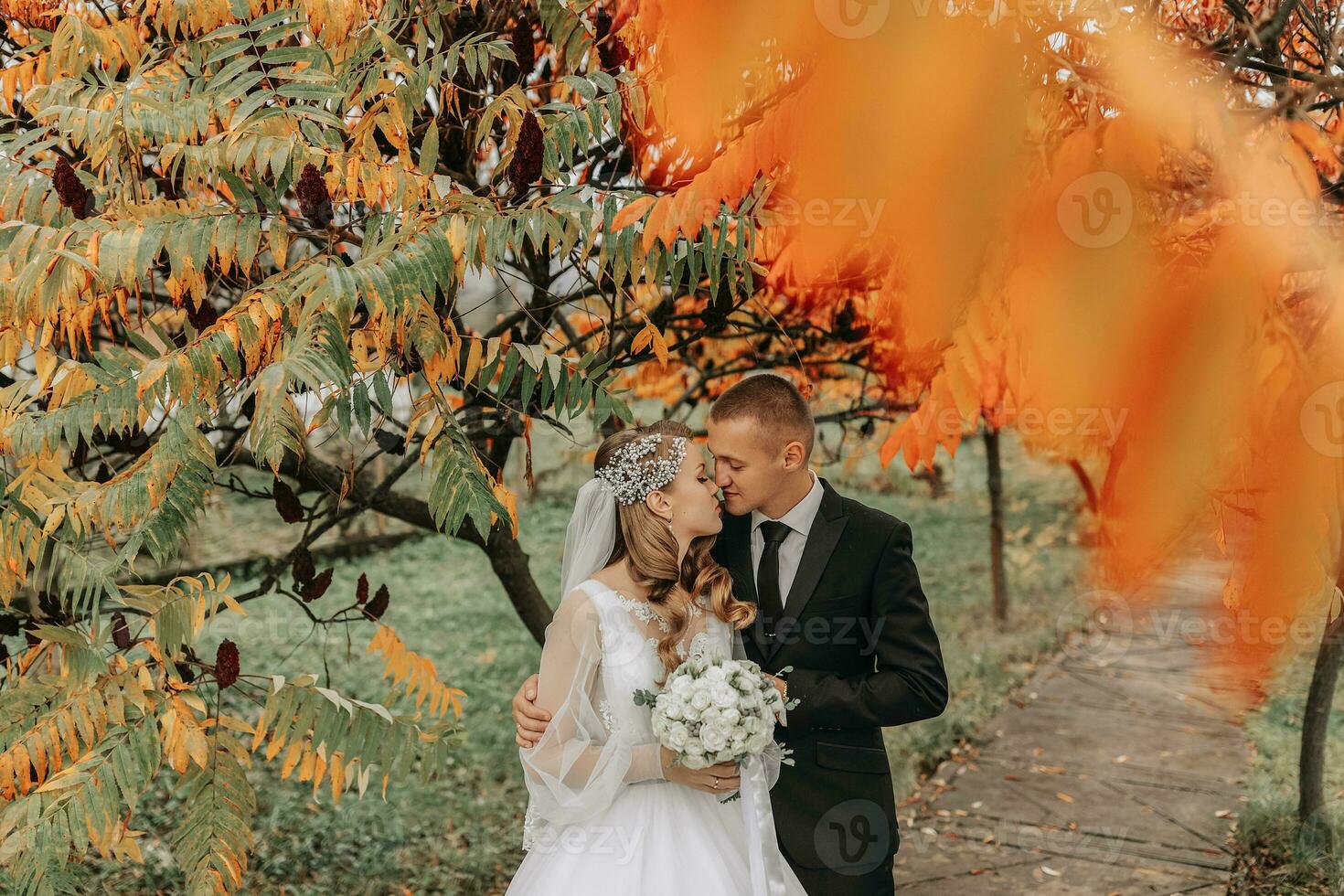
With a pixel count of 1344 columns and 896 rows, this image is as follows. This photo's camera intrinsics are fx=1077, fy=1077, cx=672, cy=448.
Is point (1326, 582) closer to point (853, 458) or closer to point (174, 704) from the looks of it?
point (174, 704)

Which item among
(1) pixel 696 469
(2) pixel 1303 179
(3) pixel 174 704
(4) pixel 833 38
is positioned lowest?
(3) pixel 174 704

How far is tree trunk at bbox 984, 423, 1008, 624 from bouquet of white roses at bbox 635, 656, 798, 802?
249 inches

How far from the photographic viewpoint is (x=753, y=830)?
3.27m

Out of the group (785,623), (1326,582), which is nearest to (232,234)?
(785,623)

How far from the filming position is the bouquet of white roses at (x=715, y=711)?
2.94m

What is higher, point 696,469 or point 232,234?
point 232,234

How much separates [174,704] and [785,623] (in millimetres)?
1884
